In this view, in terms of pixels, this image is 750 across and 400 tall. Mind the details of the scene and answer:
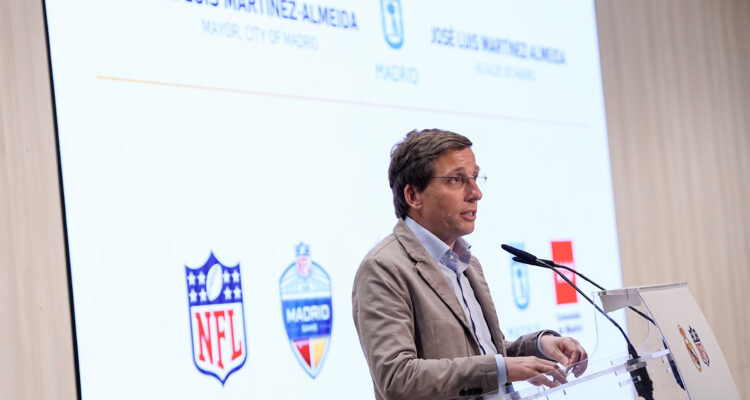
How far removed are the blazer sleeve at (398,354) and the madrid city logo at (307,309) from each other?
1210 mm

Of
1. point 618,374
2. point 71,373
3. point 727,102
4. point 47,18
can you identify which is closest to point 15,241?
point 71,373

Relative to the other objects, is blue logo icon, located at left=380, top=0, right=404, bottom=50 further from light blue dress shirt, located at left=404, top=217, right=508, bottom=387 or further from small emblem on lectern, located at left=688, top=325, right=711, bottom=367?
small emblem on lectern, located at left=688, top=325, right=711, bottom=367

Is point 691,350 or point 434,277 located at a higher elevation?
point 434,277

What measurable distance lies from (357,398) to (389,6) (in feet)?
5.55

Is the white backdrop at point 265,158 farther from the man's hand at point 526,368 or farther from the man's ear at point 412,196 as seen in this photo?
the man's ear at point 412,196

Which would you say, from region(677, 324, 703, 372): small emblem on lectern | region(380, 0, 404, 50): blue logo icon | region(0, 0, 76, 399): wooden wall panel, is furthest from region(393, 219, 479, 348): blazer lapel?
region(380, 0, 404, 50): blue logo icon

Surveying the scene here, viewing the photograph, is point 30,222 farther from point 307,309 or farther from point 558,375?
point 558,375

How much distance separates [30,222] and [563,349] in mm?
1706

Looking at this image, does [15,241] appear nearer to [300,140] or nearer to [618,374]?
[300,140]

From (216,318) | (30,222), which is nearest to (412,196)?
(216,318)

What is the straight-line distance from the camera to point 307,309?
342cm

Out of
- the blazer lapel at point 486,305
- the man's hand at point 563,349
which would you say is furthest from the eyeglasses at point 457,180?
the man's hand at point 563,349

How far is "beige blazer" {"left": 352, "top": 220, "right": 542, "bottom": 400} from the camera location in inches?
77.5

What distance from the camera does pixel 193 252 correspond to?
314 centimetres
